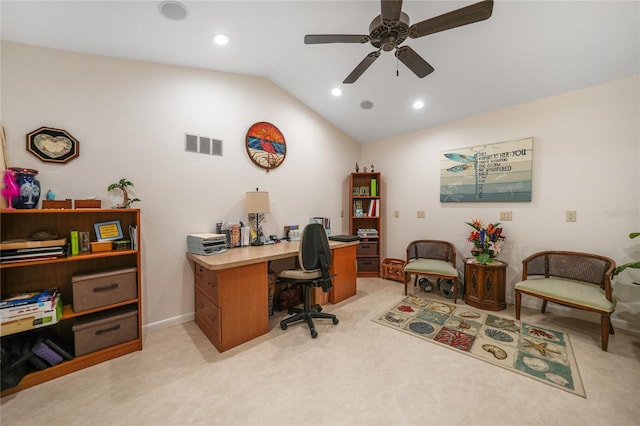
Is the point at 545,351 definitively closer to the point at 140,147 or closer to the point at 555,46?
the point at 555,46

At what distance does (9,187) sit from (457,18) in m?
3.27

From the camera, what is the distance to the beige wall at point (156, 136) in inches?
75.4

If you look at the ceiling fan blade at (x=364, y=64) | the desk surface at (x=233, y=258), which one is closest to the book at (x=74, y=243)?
the desk surface at (x=233, y=258)

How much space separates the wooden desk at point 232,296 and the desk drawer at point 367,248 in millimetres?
1960

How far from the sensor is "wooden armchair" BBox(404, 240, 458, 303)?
3.08 metres

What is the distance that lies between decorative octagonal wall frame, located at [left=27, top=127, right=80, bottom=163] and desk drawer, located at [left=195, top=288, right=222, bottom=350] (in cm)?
166

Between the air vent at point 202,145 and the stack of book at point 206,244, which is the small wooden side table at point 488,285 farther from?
the air vent at point 202,145

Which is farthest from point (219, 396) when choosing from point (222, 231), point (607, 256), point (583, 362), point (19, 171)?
point (607, 256)

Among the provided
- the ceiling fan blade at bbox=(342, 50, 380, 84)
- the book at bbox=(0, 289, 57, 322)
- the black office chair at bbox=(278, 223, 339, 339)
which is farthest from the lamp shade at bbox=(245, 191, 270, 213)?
the book at bbox=(0, 289, 57, 322)

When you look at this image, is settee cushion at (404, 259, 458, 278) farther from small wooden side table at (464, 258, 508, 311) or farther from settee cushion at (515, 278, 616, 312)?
settee cushion at (515, 278, 616, 312)

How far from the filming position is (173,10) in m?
1.86

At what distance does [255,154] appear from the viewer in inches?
121

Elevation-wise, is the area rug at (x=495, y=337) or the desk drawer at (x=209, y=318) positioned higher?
the desk drawer at (x=209, y=318)

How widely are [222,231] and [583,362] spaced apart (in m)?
3.55
